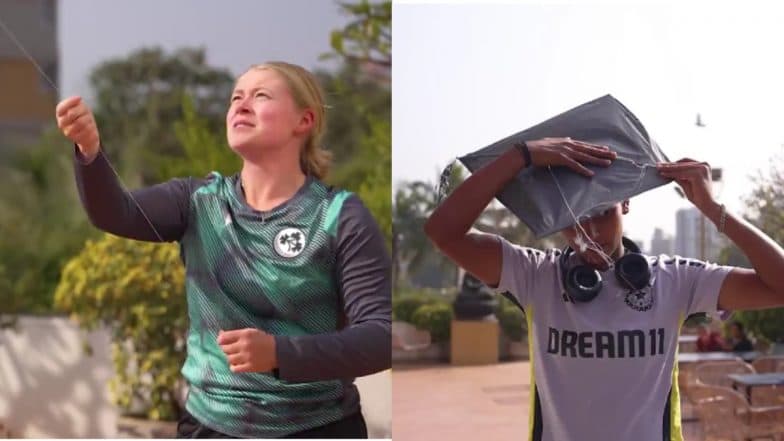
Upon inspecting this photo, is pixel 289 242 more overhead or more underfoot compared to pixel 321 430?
more overhead

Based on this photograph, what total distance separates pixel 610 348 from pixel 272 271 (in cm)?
92

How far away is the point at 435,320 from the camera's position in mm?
3621

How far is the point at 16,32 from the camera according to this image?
3326 mm

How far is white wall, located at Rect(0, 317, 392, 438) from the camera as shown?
12.1ft

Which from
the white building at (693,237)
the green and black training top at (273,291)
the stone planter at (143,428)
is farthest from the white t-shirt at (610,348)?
the stone planter at (143,428)

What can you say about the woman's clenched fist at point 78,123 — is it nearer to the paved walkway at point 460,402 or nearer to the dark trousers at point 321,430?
the dark trousers at point 321,430

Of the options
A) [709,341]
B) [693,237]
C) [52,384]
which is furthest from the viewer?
[52,384]

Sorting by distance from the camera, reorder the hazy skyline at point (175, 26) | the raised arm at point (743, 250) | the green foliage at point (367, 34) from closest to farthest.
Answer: the raised arm at point (743, 250)
the hazy skyline at point (175, 26)
the green foliage at point (367, 34)

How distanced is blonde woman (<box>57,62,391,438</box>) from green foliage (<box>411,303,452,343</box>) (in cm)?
75

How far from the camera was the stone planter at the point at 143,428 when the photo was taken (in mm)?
3662

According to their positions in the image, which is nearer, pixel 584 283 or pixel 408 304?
pixel 584 283

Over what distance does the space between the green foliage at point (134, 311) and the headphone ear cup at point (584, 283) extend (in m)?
1.73

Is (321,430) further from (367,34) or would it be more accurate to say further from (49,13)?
(49,13)

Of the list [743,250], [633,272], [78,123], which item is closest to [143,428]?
[78,123]
